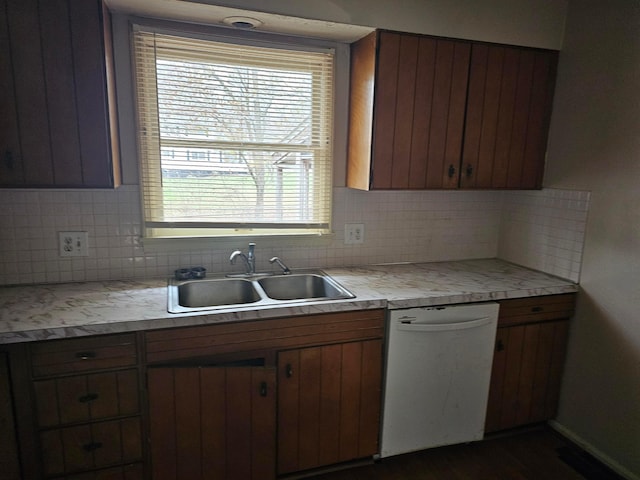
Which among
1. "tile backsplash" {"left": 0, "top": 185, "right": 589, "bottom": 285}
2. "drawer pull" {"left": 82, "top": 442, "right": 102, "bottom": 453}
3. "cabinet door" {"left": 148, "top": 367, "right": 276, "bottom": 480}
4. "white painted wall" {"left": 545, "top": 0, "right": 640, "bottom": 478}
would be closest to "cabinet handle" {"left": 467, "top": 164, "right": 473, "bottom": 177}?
"tile backsplash" {"left": 0, "top": 185, "right": 589, "bottom": 285}

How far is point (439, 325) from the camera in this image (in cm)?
197

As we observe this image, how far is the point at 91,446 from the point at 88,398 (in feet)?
0.67

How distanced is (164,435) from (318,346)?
28.8 inches

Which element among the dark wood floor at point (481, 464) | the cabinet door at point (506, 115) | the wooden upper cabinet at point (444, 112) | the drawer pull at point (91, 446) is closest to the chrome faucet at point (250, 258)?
the wooden upper cabinet at point (444, 112)

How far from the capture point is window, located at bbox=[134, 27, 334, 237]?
2.02m

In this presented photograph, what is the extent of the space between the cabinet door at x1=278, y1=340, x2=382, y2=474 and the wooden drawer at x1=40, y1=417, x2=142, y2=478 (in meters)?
0.62

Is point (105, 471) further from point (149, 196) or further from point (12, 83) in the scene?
point (12, 83)

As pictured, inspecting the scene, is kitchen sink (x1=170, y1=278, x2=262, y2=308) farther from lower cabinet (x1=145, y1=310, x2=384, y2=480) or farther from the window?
lower cabinet (x1=145, y1=310, x2=384, y2=480)

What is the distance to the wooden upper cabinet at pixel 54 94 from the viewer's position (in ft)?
5.16

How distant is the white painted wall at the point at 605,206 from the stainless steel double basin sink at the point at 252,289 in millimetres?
1348

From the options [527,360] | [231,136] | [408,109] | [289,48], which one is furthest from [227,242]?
[527,360]

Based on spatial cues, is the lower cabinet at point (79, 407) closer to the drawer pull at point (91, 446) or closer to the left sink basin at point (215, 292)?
the drawer pull at point (91, 446)

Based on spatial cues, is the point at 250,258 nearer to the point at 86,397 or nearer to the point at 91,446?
the point at 86,397

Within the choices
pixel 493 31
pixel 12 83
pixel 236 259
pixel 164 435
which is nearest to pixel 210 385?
pixel 164 435
